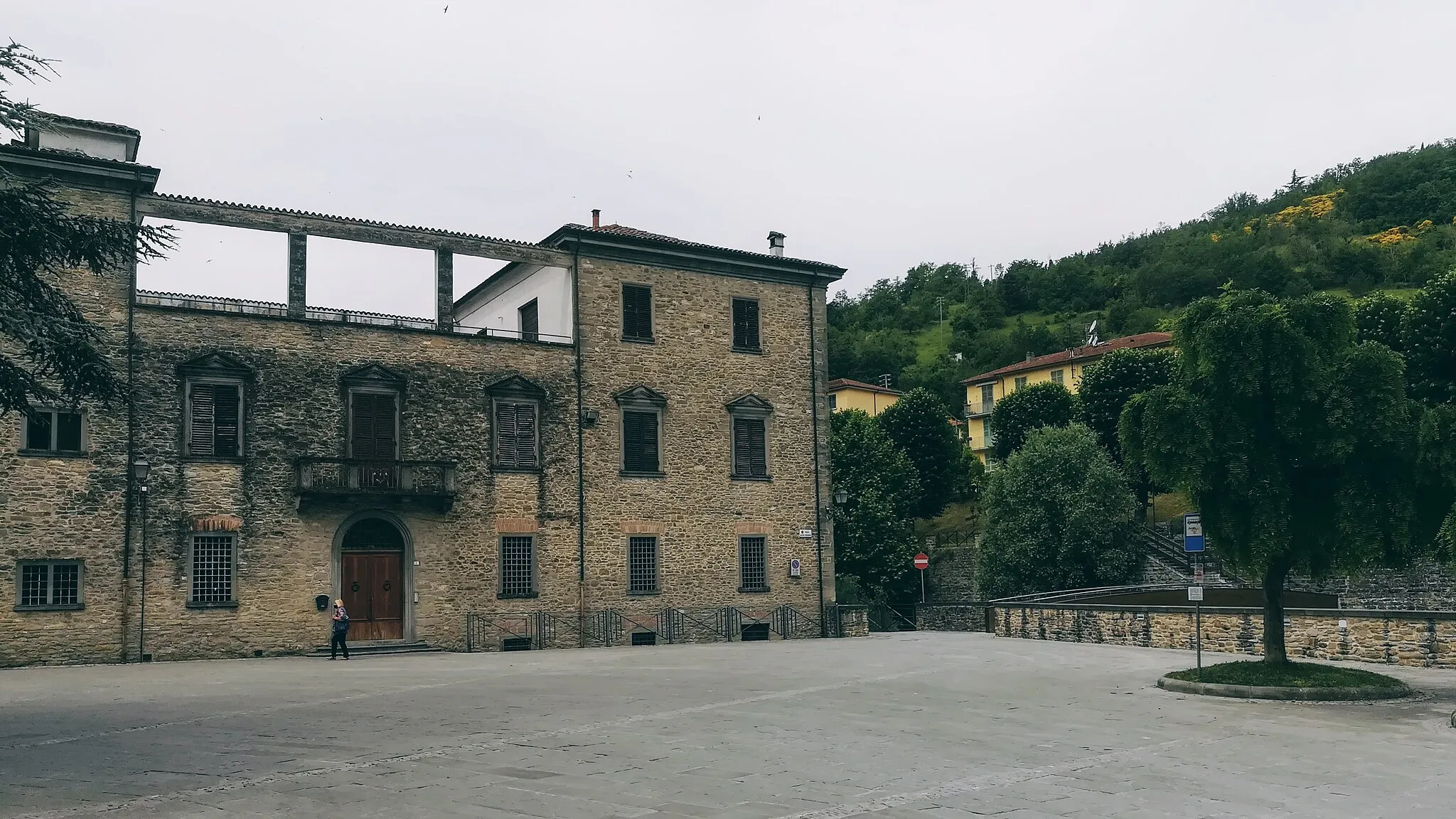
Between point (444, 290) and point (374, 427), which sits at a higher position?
point (444, 290)

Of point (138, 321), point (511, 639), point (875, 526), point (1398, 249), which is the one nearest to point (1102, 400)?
point (875, 526)

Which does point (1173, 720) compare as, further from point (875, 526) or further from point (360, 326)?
point (875, 526)

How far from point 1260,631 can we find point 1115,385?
108 feet

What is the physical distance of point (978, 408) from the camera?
3366 inches

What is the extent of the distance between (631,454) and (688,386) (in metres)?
2.68

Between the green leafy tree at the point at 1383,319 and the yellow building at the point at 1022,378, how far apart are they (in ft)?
91.5

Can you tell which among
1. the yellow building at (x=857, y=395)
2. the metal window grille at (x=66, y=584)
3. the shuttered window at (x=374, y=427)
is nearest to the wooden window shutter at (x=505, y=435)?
the shuttered window at (x=374, y=427)

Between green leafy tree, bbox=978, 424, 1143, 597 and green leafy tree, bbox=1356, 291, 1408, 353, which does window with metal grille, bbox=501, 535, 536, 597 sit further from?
green leafy tree, bbox=1356, 291, 1408, 353

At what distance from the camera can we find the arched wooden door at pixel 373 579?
1151 inches

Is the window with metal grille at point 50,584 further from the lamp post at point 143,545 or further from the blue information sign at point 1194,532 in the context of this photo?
the blue information sign at point 1194,532

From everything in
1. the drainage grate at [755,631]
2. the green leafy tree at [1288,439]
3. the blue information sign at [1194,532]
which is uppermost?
the green leafy tree at [1288,439]

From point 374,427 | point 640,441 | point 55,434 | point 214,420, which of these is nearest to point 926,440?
point 640,441

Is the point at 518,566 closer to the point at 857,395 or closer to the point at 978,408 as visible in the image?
the point at 857,395

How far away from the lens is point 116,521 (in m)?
26.4
